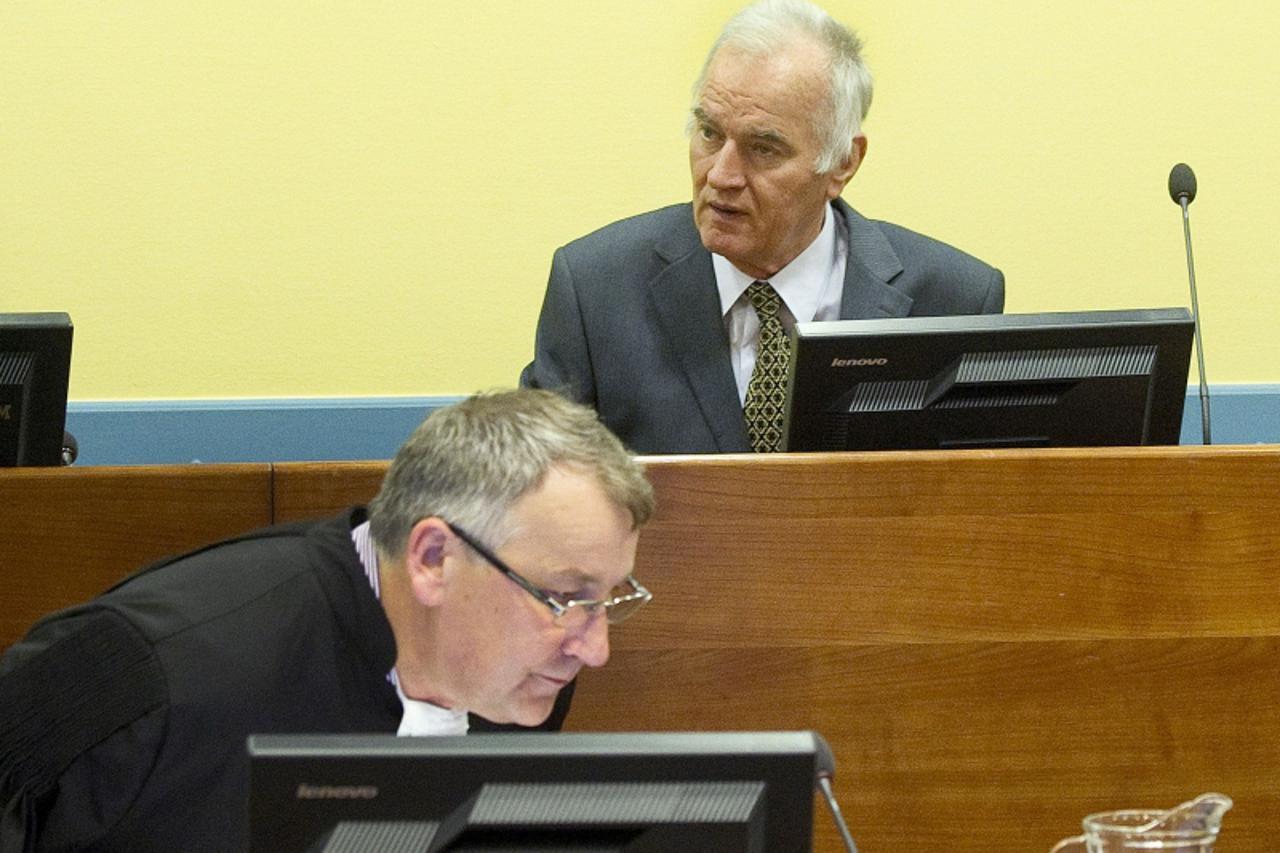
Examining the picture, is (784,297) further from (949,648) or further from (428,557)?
(428,557)

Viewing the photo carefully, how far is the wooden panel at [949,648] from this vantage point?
1980 mm

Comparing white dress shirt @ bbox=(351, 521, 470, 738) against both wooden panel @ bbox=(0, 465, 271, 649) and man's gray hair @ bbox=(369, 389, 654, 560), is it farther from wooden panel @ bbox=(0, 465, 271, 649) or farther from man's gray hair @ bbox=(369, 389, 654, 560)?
wooden panel @ bbox=(0, 465, 271, 649)

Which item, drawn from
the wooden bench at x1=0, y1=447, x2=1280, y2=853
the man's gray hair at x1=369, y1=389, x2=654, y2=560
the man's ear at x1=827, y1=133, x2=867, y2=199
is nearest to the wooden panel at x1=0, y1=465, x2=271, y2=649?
the wooden bench at x1=0, y1=447, x2=1280, y2=853

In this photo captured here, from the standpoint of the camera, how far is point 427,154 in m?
3.90

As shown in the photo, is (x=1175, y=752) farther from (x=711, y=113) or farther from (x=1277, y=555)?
(x=711, y=113)

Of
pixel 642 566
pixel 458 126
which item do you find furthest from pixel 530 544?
pixel 458 126

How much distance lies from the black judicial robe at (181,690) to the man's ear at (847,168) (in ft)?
4.72

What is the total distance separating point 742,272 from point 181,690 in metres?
1.52

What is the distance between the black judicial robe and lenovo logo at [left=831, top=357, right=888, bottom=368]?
71cm

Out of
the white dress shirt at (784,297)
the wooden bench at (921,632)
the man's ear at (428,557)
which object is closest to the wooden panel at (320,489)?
the wooden bench at (921,632)

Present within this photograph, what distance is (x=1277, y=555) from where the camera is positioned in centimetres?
203

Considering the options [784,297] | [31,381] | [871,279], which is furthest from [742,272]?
[31,381]

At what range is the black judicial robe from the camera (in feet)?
5.23

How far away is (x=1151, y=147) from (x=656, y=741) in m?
3.26
